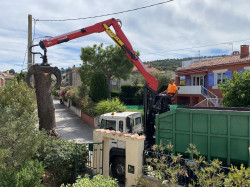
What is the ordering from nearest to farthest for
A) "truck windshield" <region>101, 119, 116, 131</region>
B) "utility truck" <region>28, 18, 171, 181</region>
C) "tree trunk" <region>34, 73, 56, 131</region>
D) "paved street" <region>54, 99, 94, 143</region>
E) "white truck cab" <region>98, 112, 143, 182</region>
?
"white truck cab" <region>98, 112, 143, 182</region>
"utility truck" <region>28, 18, 171, 181</region>
"truck windshield" <region>101, 119, 116, 131</region>
"tree trunk" <region>34, 73, 56, 131</region>
"paved street" <region>54, 99, 94, 143</region>

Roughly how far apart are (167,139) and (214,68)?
616 inches

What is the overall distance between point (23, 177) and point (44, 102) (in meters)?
4.96

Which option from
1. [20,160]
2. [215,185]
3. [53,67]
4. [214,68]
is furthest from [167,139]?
[214,68]

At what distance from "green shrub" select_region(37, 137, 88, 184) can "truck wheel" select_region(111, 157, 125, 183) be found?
1.08 meters

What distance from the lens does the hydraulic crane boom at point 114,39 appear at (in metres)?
9.88

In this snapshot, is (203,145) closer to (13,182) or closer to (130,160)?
(130,160)


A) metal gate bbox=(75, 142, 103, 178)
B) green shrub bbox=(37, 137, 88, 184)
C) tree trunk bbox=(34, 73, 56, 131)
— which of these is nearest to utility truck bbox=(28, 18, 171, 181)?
metal gate bbox=(75, 142, 103, 178)

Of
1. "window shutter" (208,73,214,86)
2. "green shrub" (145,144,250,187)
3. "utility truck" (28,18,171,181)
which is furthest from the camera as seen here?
"window shutter" (208,73,214,86)

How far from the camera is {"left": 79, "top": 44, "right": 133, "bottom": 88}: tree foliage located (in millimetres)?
24812

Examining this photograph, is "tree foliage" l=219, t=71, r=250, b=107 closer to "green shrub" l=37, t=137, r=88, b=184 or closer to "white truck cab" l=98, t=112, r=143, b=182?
"white truck cab" l=98, t=112, r=143, b=182

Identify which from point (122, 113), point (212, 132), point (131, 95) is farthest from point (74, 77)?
point (212, 132)

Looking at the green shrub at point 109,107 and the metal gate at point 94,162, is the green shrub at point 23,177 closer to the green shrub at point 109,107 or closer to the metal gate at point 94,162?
the metal gate at point 94,162

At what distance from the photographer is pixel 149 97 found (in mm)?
8789

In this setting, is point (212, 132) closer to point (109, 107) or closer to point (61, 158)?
point (61, 158)
